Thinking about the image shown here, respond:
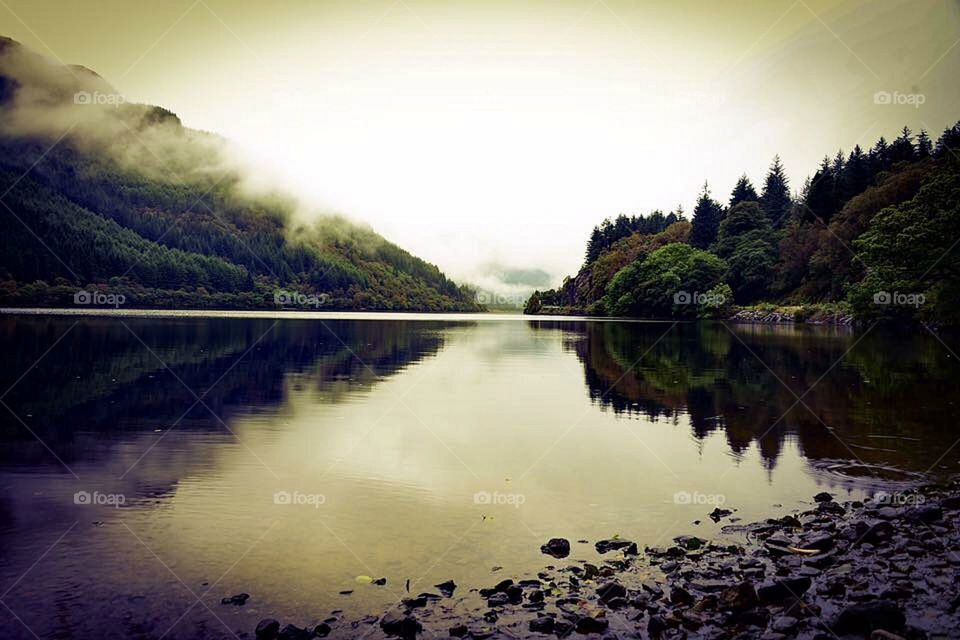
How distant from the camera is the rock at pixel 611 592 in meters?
9.68

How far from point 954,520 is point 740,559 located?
5083 mm

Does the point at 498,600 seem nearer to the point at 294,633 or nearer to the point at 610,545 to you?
the point at 294,633

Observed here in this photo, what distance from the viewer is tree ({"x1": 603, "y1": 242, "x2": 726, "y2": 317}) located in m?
150

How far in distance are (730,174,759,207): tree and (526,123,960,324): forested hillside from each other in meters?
0.30

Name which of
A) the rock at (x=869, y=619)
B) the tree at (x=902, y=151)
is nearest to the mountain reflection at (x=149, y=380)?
the rock at (x=869, y=619)

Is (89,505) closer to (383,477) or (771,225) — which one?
(383,477)

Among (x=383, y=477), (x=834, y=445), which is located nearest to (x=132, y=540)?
(x=383, y=477)

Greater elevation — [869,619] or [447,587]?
[869,619]

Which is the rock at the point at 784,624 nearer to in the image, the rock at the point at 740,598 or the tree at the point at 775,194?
the rock at the point at 740,598

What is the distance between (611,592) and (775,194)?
183 m

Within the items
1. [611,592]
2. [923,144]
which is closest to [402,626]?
[611,592]

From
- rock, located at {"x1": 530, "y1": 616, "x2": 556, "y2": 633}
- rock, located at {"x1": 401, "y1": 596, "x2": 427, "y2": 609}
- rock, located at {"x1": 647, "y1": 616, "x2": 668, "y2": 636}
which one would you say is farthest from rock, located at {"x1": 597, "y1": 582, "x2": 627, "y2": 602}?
rock, located at {"x1": 401, "y1": 596, "x2": 427, "y2": 609}

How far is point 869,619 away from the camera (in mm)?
8273

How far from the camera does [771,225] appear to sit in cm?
15912
